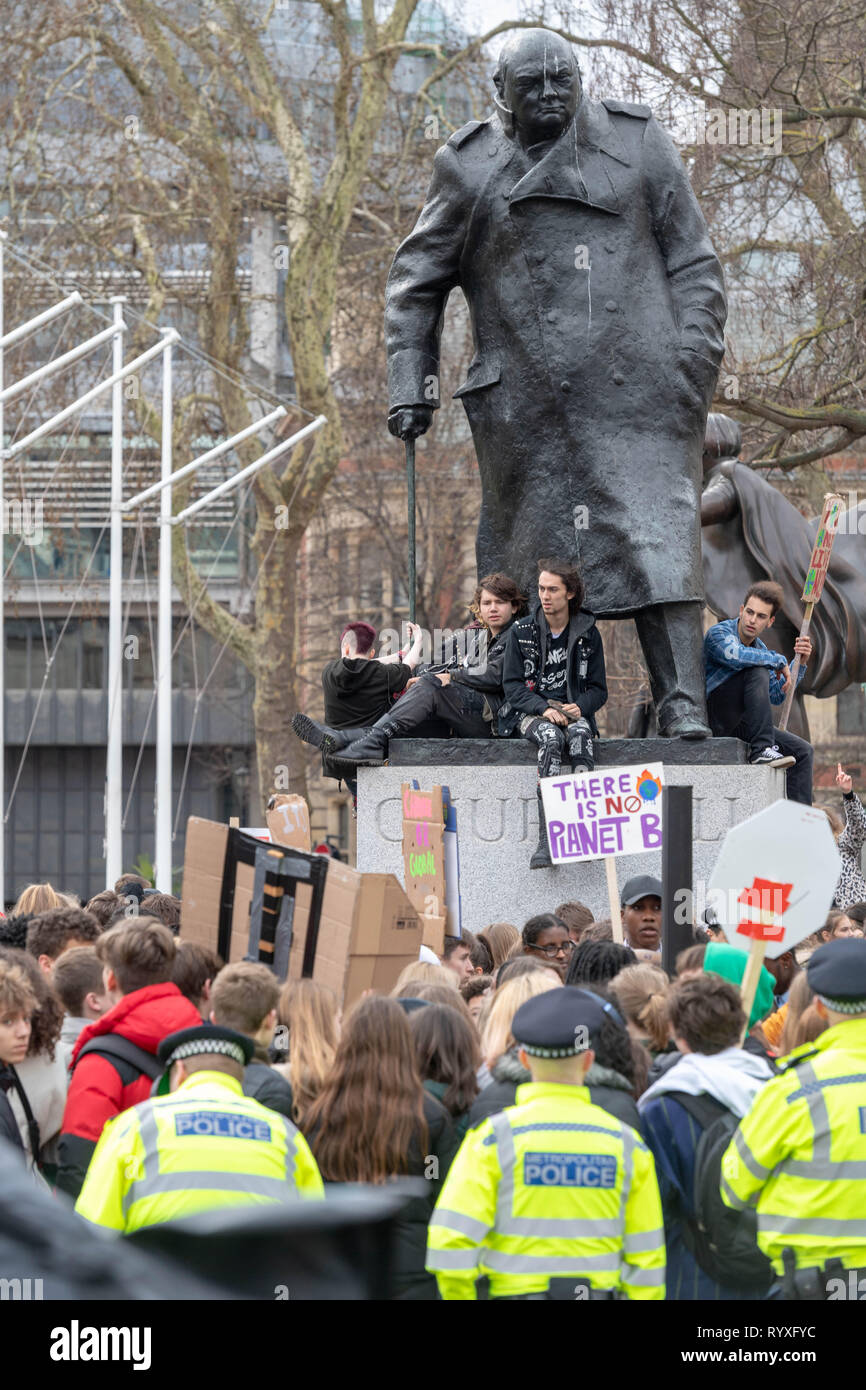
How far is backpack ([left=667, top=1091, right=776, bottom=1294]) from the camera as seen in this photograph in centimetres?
A: 422

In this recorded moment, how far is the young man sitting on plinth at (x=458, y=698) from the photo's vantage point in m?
9.61

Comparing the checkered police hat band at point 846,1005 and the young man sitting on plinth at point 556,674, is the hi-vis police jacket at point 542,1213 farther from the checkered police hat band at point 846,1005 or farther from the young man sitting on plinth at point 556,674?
the young man sitting on plinth at point 556,674

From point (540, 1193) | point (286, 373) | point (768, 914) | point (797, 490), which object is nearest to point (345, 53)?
point (797, 490)

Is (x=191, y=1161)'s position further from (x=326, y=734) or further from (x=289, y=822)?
(x=326, y=734)

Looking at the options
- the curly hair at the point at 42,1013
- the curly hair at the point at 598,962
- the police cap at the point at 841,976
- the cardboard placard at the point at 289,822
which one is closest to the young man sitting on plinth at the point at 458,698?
the cardboard placard at the point at 289,822

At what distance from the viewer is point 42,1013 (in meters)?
4.81

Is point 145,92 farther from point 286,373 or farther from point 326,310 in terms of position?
point 286,373

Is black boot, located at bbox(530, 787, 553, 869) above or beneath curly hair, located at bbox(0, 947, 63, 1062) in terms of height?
above

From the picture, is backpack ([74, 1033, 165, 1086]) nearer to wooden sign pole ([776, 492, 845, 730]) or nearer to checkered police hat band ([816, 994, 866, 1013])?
checkered police hat band ([816, 994, 866, 1013])

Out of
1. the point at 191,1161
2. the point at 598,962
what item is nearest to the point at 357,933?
the point at 598,962

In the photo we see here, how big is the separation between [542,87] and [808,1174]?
6.56 meters

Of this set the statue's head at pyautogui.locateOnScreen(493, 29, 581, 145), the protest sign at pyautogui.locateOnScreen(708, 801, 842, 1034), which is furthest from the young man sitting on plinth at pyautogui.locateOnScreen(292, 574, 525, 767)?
the protest sign at pyautogui.locateOnScreen(708, 801, 842, 1034)

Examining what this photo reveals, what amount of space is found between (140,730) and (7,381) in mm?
20379

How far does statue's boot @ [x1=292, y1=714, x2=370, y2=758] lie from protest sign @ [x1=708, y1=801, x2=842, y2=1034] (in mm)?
4314
